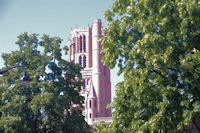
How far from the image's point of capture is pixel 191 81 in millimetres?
11523

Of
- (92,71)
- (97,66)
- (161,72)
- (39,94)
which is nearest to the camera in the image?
(161,72)

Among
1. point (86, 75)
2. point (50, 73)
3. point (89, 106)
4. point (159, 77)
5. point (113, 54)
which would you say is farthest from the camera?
point (86, 75)

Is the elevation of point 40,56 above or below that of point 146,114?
above

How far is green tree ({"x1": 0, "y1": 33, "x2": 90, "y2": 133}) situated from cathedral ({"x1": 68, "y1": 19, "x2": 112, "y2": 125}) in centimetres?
3789

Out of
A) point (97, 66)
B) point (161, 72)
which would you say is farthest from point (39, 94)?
point (97, 66)

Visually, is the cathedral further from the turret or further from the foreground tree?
the foreground tree

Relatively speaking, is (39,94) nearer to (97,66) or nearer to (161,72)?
(161,72)

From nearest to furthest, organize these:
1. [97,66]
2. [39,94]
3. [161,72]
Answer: [161,72] → [39,94] → [97,66]

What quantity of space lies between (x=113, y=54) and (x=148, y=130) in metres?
4.52

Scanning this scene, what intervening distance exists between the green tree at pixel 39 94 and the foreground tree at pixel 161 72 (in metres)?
8.51

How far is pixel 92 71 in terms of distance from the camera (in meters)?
72.6

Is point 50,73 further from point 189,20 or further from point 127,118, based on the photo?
point 189,20

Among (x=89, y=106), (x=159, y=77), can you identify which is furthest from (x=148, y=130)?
(x=89, y=106)

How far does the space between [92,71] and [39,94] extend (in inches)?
1988
